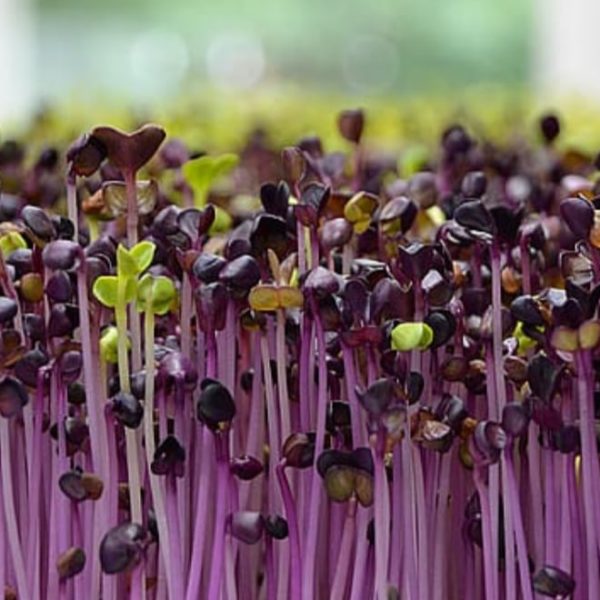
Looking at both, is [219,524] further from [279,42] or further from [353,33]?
[353,33]

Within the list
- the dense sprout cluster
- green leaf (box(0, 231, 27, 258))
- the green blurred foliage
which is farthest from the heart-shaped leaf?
the green blurred foliage

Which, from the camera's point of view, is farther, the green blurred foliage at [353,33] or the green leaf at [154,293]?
the green blurred foliage at [353,33]

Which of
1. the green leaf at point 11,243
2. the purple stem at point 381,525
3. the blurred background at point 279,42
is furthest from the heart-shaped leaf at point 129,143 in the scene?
the blurred background at point 279,42

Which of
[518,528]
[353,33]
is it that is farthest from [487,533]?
[353,33]

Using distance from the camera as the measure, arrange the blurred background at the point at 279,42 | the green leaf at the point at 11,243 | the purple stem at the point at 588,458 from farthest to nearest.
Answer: the blurred background at the point at 279,42 → the green leaf at the point at 11,243 → the purple stem at the point at 588,458

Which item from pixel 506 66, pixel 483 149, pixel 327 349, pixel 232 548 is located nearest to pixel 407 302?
→ pixel 327 349

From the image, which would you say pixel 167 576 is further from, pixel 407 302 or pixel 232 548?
pixel 407 302

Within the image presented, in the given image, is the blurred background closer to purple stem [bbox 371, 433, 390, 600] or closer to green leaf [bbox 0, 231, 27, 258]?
green leaf [bbox 0, 231, 27, 258]

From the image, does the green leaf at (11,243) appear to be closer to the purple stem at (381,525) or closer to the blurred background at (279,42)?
the purple stem at (381,525)
